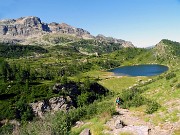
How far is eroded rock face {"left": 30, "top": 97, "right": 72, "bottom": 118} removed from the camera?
118975 millimetres

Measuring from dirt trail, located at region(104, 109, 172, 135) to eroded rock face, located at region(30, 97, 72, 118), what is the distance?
88.7m

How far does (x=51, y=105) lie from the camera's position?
12381 cm

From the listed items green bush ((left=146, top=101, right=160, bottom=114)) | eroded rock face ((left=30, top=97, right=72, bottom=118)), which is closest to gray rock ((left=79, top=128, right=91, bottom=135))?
green bush ((left=146, top=101, right=160, bottom=114))

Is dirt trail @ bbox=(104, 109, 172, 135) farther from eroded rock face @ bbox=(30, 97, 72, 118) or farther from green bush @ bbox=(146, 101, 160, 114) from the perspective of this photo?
eroded rock face @ bbox=(30, 97, 72, 118)

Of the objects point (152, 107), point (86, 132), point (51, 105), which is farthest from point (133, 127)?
point (51, 105)

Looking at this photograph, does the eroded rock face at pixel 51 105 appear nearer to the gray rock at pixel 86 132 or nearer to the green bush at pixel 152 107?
the green bush at pixel 152 107

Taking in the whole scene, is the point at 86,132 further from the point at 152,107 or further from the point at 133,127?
the point at 152,107

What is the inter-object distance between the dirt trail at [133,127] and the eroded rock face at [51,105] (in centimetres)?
8870

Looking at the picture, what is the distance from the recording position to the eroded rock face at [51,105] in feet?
390

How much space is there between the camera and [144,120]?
29.0m

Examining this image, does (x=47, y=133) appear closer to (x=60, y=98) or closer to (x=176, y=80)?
(x=176, y=80)

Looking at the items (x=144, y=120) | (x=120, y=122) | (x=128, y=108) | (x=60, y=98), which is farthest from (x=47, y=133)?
(x=60, y=98)

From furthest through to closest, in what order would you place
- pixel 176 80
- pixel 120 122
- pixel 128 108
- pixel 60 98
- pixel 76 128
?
pixel 60 98, pixel 176 80, pixel 128 108, pixel 76 128, pixel 120 122

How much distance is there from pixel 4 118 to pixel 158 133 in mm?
97099
